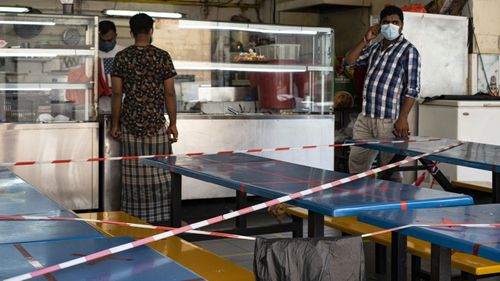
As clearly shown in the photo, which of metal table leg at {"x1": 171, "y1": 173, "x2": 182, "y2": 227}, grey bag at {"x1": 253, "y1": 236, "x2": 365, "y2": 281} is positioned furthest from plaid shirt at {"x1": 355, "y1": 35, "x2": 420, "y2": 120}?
grey bag at {"x1": 253, "y1": 236, "x2": 365, "y2": 281}

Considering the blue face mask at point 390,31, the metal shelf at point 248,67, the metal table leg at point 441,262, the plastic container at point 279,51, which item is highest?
the blue face mask at point 390,31

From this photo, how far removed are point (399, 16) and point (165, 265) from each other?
430 cm

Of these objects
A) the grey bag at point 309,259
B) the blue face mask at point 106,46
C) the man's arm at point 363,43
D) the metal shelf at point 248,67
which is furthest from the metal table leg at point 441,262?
the blue face mask at point 106,46

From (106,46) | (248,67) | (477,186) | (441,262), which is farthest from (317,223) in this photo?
(106,46)

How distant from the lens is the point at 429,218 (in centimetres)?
294

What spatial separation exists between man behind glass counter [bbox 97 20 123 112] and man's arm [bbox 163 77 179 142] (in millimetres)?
954

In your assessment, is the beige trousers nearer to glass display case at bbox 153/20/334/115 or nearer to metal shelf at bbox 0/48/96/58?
glass display case at bbox 153/20/334/115

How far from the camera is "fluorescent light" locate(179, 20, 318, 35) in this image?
704cm

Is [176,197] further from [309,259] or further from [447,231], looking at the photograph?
[309,259]

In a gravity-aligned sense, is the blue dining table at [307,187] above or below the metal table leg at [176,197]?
above

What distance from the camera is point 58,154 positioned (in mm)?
6602

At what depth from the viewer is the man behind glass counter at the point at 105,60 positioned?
7.08 metres

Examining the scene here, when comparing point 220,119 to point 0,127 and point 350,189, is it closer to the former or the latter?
point 0,127

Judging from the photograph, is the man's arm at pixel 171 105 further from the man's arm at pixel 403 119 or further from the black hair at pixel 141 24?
the man's arm at pixel 403 119
